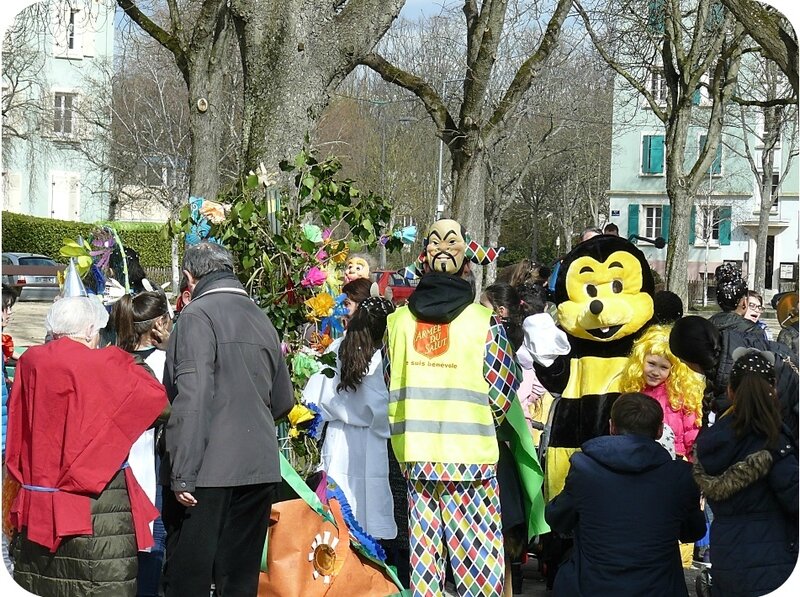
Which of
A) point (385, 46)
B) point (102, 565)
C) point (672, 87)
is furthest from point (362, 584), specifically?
point (385, 46)

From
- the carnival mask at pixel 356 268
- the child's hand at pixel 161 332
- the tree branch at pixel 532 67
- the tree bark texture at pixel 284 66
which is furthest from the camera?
the tree branch at pixel 532 67

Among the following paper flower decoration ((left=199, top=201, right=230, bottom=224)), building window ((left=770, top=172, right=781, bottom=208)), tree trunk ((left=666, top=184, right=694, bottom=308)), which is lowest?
paper flower decoration ((left=199, top=201, right=230, bottom=224))

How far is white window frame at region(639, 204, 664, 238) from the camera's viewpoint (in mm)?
52844

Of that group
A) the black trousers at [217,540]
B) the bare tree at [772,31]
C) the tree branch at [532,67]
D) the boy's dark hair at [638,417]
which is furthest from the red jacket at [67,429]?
the tree branch at [532,67]

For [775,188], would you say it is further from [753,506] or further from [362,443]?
[753,506]

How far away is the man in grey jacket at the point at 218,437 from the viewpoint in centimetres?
486

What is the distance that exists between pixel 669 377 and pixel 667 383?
0.16ft

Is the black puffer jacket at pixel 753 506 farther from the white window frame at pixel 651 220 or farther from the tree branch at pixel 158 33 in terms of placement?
the white window frame at pixel 651 220

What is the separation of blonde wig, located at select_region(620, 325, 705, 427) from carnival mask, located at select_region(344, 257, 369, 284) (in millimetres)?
2499

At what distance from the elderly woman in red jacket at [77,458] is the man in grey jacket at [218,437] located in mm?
182

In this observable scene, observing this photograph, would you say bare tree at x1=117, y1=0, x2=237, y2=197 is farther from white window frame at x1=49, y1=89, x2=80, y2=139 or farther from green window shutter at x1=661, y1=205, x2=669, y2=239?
green window shutter at x1=661, y1=205, x2=669, y2=239

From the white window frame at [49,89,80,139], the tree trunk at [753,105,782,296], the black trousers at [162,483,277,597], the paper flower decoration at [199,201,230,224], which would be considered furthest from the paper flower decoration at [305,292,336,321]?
the white window frame at [49,89,80,139]

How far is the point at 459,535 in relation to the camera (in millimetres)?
5340

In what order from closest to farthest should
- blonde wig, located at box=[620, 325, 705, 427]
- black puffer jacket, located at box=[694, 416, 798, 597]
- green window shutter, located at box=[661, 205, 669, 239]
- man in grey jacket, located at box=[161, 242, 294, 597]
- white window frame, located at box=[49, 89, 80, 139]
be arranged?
1. black puffer jacket, located at box=[694, 416, 798, 597]
2. man in grey jacket, located at box=[161, 242, 294, 597]
3. blonde wig, located at box=[620, 325, 705, 427]
4. white window frame, located at box=[49, 89, 80, 139]
5. green window shutter, located at box=[661, 205, 669, 239]
